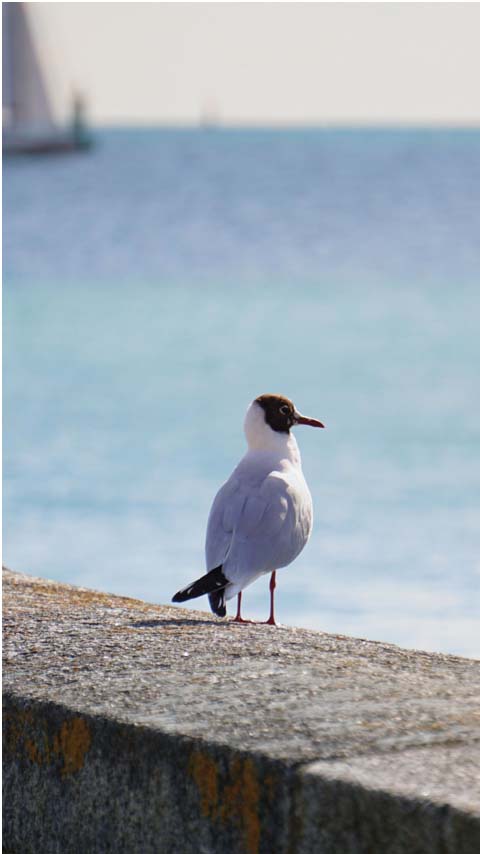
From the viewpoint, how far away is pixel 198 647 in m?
2.18

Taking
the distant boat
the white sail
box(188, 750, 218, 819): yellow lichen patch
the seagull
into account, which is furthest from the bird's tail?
the white sail

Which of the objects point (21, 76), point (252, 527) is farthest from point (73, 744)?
point (21, 76)

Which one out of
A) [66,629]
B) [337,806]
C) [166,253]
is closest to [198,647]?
[66,629]

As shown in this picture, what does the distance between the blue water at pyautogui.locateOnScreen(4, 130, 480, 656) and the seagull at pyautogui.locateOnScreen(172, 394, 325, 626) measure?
2475mm

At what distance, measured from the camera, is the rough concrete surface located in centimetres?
160

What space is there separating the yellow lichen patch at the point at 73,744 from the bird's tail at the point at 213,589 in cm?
76

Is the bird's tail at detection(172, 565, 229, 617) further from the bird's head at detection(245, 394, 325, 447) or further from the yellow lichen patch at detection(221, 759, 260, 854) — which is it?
the yellow lichen patch at detection(221, 759, 260, 854)

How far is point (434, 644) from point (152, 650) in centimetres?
344

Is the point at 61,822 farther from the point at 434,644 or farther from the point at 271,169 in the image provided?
the point at 271,169

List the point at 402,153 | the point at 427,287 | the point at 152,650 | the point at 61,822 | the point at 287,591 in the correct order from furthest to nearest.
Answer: the point at 402,153
the point at 427,287
the point at 287,591
the point at 152,650
the point at 61,822

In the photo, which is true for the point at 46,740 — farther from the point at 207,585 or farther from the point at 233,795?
the point at 207,585

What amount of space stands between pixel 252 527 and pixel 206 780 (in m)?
1.10

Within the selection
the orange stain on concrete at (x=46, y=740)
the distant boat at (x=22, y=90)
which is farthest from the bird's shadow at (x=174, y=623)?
the distant boat at (x=22, y=90)

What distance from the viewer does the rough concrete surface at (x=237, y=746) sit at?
1.60m
